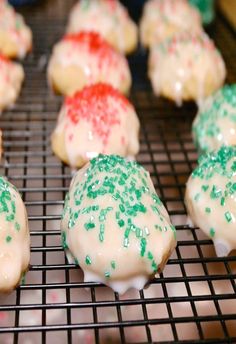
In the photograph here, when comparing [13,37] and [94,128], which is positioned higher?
[94,128]

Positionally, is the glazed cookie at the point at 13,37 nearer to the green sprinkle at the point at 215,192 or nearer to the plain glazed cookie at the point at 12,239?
the plain glazed cookie at the point at 12,239

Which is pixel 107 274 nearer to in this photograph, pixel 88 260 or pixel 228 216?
pixel 88 260

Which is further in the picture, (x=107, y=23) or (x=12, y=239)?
(x=107, y=23)

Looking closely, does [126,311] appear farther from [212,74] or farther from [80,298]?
[212,74]

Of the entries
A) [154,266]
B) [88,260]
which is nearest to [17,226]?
[88,260]

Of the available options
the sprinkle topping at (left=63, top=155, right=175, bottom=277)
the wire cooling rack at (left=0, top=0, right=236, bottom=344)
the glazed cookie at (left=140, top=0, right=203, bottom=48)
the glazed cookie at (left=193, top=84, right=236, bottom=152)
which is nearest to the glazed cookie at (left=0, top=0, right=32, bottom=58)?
the wire cooling rack at (left=0, top=0, right=236, bottom=344)
